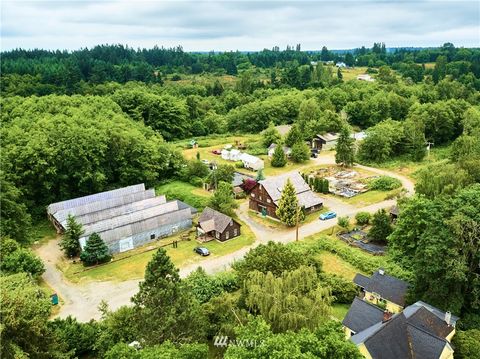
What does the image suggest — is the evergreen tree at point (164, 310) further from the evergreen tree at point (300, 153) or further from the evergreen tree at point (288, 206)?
the evergreen tree at point (300, 153)

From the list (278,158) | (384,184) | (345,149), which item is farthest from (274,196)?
(345,149)

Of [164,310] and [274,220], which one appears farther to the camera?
[274,220]

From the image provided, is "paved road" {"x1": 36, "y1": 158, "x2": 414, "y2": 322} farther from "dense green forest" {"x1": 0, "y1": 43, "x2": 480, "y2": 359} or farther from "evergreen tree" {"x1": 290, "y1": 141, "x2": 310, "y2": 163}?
"evergreen tree" {"x1": 290, "y1": 141, "x2": 310, "y2": 163}

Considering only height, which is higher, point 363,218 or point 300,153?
point 300,153

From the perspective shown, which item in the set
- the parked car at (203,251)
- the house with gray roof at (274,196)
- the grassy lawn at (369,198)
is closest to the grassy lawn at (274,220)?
the house with gray roof at (274,196)

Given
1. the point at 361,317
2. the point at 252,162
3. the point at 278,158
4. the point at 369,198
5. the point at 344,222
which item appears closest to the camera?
the point at 361,317

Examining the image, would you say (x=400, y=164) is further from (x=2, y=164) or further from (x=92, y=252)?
(x=2, y=164)

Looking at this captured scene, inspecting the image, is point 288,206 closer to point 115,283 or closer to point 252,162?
point 115,283
